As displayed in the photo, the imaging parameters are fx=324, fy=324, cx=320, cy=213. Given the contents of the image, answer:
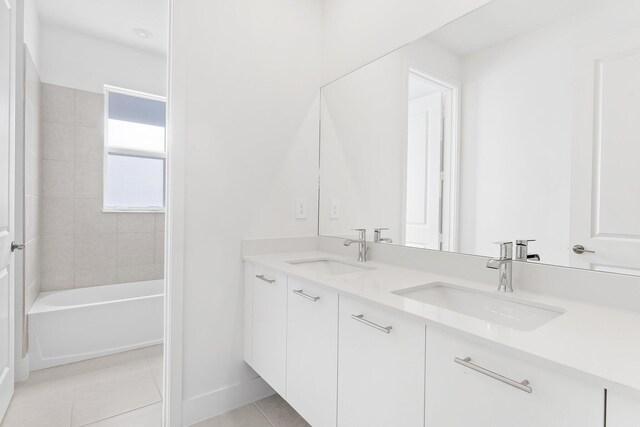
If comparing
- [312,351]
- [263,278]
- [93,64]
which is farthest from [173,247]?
[93,64]

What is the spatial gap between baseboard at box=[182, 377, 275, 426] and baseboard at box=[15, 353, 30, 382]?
4.12 ft

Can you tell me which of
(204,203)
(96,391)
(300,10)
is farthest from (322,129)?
(96,391)

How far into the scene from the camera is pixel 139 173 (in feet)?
10.8

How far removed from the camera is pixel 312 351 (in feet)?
4.16

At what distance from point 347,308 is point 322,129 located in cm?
129

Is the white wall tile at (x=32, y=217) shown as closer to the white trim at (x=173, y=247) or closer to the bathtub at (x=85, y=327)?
the bathtub at (x=85, y=327)

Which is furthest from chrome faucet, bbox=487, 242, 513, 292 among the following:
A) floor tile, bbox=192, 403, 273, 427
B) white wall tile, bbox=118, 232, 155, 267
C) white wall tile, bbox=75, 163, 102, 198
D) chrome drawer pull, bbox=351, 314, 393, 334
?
white wall tile, bbox=75, 163, 102, 198

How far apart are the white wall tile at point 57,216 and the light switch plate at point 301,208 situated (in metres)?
2.24

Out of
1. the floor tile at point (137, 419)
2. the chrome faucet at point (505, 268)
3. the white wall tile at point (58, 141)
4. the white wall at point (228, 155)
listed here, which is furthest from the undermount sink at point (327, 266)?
the white wall tile at point (58, 141)

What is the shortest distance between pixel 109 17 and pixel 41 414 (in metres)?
2.86

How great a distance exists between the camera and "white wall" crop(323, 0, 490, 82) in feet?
4.73

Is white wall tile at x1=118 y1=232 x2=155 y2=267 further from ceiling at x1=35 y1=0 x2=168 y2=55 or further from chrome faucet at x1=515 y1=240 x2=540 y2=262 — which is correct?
chrome faucet at x1=515 y1=240 x2=540 y2=262

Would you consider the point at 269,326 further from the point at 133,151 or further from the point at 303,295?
the point at 133,151

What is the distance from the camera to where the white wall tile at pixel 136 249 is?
3.11 meters
